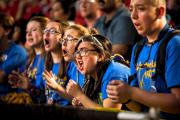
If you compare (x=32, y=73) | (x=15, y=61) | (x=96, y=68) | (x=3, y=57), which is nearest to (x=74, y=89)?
(x=96, y=68)

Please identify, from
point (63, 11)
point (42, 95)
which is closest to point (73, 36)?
point (42, 95)

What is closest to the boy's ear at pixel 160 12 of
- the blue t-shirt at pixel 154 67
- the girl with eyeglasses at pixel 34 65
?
the blue t-shirt at pixel 154 67

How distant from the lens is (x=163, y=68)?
3.27 metres

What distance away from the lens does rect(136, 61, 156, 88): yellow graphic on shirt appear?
11.0ft

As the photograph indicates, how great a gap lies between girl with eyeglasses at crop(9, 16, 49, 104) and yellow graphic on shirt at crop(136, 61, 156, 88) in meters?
2.04

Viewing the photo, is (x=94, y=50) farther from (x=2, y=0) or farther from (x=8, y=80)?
(x=2, y=0)

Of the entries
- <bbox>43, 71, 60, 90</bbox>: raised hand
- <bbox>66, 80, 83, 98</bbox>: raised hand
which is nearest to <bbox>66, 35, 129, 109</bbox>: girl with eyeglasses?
<bbox>66, 80, 83, 98</bbox>: raised hand

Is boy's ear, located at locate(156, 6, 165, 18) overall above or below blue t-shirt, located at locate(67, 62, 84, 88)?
above

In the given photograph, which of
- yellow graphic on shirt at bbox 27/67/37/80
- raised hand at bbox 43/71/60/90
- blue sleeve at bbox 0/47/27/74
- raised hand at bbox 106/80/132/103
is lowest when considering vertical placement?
raised hand at bbox 106/80/132/103

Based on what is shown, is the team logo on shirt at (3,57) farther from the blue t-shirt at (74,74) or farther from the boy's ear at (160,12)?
the boy's ear at (160,12)

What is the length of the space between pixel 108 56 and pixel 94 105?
53cm

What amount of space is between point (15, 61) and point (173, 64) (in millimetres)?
3428

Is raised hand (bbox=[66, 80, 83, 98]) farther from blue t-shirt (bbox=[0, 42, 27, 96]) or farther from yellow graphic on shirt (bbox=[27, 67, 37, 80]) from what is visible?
blue t-shirt (bbox=[0, 42, 27, 96])

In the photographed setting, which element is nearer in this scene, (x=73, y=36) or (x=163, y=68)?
(x=163, y=68)
